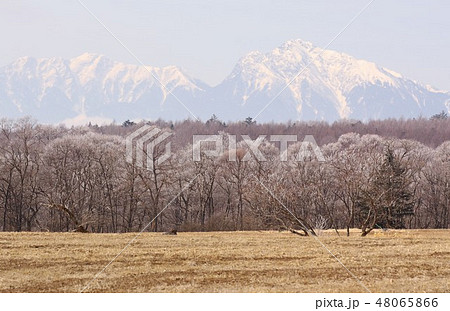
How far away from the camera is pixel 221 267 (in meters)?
18.4

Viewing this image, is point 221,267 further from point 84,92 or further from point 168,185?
point 84,92

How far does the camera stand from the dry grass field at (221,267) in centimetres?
1522

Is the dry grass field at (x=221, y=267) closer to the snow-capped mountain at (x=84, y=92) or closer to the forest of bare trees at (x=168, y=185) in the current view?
the forest of bare trees at (x=168, y=185)

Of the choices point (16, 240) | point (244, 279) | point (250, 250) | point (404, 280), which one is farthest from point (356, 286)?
point (16, 240)

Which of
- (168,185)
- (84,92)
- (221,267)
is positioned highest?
(84,92)

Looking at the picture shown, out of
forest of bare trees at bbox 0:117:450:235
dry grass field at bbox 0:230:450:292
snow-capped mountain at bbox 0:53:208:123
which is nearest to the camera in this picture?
dry grass field at bbox 0:230:450:292

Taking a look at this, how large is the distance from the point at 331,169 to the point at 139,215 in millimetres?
22263

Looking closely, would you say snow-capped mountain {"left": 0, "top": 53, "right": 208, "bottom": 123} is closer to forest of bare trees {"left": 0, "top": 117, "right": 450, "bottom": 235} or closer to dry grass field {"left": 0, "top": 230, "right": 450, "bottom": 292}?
forest of bare trees {"left": 0, "top": 117, "right": 450, "bottom": 235}

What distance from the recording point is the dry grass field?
15219mm

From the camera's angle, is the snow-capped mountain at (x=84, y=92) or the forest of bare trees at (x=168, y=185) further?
the snow-capped mountain at (x=84, y=92)

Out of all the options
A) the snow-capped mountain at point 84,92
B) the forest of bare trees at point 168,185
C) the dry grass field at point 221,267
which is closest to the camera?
the dry grass field at point 221,267

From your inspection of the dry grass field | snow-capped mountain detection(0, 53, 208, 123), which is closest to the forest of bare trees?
the dry grass field

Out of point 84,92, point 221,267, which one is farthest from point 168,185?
point 84,92

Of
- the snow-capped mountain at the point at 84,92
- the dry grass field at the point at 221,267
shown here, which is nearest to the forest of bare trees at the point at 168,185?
the dry grass field at the point at 221,267
